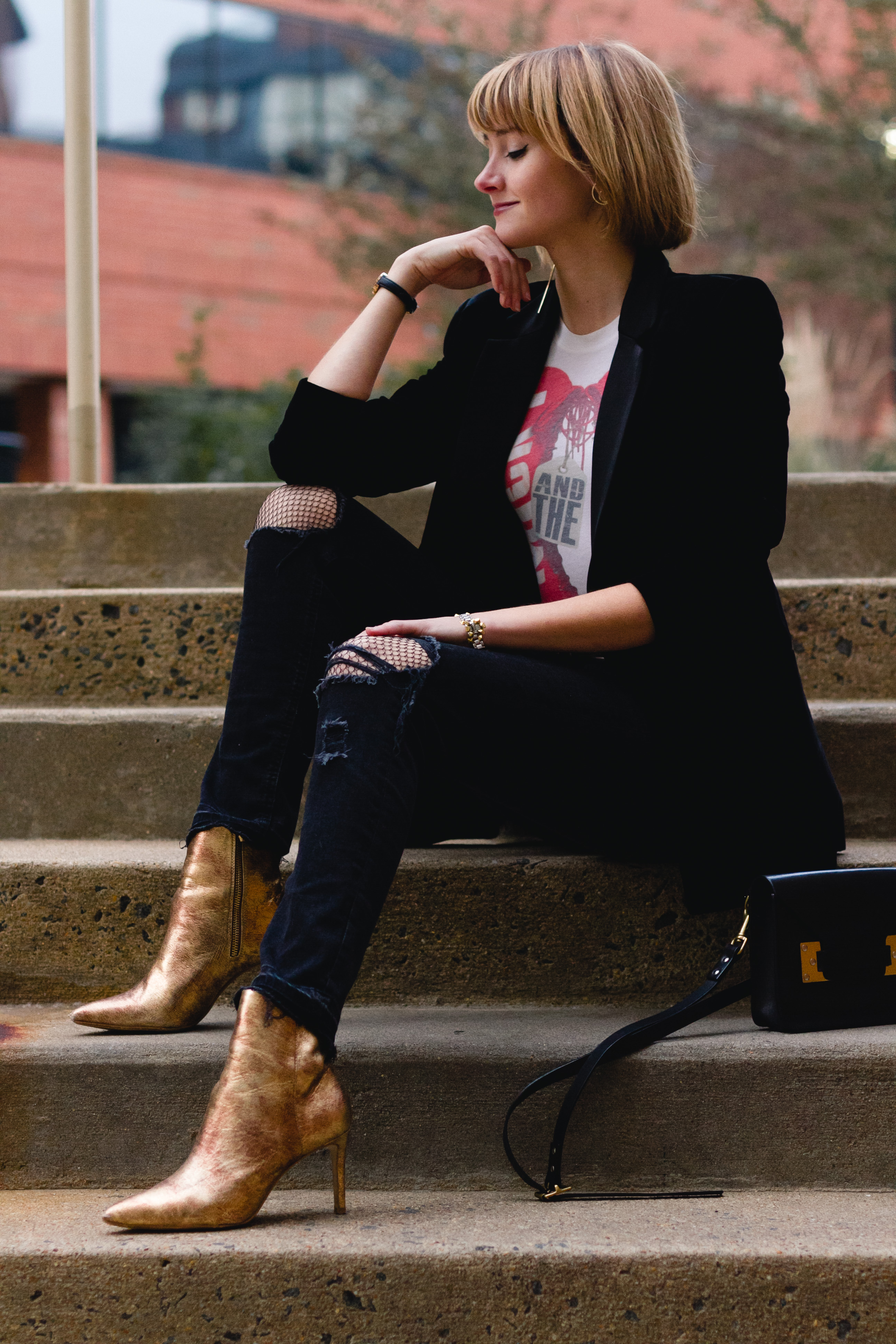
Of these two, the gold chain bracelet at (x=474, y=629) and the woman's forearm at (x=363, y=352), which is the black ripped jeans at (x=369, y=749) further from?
the woman's forearm at (x=363, y=352)

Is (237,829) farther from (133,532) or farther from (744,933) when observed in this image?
(133,532)

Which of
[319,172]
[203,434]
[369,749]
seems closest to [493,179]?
[369,749]

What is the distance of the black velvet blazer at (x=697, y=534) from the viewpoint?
60.3 inches

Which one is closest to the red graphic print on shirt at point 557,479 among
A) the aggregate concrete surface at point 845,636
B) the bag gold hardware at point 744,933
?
the bag gold hardware at point 744,933

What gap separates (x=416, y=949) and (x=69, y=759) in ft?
2.19

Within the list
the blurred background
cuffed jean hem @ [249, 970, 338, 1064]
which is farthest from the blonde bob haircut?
the blurred background

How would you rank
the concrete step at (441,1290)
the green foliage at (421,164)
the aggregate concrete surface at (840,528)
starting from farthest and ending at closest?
the green foliage at (421,164) < the aggregate concrete surface at (840,528) < the concrete step at (441,1290)

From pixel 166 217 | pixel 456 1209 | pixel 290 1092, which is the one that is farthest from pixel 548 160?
pixel 166 217

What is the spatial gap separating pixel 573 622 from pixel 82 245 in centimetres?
178

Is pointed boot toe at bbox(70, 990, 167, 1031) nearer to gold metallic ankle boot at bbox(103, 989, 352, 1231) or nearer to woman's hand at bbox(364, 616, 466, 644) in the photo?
gold metallic ankle boot at bbox(103, 989, 352, 1231)

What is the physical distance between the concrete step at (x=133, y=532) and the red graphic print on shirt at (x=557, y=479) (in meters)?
0.79

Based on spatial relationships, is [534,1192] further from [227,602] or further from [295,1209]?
[227,602]

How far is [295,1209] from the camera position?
134cm

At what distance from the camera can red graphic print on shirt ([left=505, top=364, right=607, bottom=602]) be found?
1656 mm
